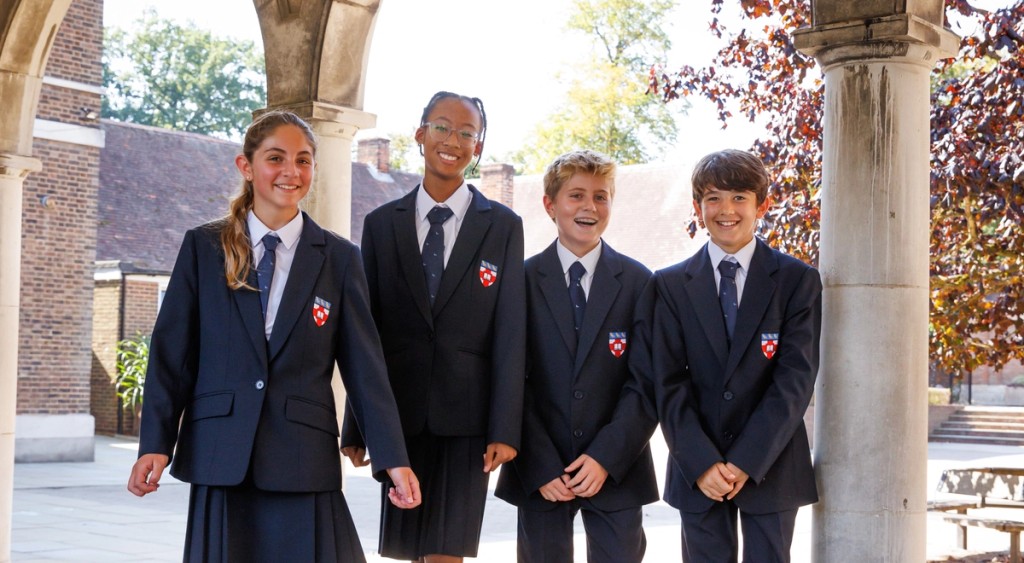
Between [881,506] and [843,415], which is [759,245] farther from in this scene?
[881,506]

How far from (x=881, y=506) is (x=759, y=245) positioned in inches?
36.6

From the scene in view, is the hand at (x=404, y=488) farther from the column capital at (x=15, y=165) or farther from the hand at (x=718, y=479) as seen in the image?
the column capital at (x=15, y=165)

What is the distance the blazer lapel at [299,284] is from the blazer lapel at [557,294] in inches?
30.8

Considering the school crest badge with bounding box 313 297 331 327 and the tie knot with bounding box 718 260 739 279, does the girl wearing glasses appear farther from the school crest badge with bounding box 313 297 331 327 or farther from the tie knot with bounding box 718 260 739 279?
the tie knot with bounding box 718 260 739 279

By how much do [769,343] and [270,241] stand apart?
5.13 feet

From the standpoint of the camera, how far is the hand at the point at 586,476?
3.79m

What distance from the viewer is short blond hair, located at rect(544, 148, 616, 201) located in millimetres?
3963

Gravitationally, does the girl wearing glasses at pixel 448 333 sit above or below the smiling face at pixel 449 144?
below

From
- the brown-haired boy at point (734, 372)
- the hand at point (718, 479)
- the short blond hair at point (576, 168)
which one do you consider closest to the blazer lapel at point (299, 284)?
the short blond hair at point (576, 168)

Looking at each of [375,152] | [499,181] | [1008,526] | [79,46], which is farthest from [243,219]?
[375,152]

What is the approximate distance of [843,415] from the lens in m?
3.97

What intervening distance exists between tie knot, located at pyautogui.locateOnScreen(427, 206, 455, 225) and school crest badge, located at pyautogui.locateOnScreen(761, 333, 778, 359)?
1.08 meters

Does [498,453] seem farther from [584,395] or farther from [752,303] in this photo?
[752,303]

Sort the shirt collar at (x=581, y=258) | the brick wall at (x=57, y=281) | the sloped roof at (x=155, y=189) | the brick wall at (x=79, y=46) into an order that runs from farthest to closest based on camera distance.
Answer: the sloped roof at (x=155, y=189) < the brick wall at (x=79, y=46) < the brick wall at (x=57, y=281) < the shirt collar at (x=581, y=258)
